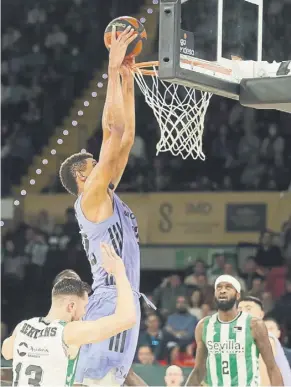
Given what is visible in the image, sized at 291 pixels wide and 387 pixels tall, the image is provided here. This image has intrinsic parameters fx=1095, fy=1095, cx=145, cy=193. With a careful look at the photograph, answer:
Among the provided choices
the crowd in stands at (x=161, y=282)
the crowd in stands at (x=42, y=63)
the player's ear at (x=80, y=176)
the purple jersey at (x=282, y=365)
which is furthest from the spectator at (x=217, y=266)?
the player's ear at (x=80, y=176)

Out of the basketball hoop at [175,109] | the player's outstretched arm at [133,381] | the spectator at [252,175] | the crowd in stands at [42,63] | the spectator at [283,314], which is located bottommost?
the player's outstretched arm at [133,381]

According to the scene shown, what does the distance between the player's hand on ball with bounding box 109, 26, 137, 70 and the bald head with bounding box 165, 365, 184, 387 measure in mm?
3700

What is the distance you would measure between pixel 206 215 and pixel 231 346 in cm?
684

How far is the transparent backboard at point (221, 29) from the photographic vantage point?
19.4 ft

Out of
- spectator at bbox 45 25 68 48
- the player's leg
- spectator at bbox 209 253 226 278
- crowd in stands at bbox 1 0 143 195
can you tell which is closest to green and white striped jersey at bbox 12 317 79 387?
the player's leg

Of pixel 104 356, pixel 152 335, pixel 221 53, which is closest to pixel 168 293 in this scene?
pixel 152 335

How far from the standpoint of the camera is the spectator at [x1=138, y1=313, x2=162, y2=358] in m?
12.0

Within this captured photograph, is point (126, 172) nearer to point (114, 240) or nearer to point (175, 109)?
point (175, 109)

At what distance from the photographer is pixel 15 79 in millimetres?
16047

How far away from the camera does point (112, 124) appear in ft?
21.0

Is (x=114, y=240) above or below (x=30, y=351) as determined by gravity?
above

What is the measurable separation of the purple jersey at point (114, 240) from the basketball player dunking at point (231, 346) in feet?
3.78

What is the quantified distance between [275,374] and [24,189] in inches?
321

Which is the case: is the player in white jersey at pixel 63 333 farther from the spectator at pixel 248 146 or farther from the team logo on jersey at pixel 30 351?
the spectator at pixel 248 146
